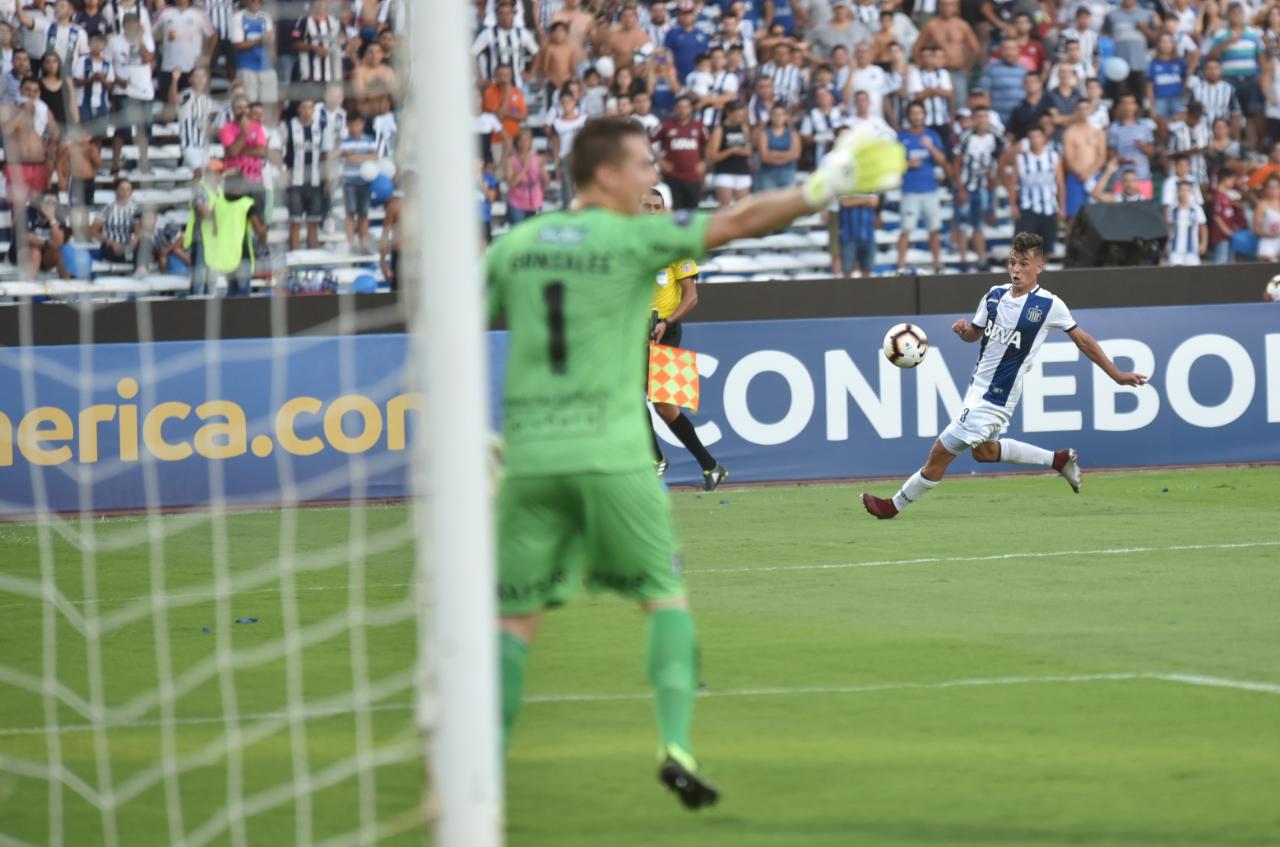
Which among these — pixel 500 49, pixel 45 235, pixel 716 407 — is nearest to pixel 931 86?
pixel 500 49

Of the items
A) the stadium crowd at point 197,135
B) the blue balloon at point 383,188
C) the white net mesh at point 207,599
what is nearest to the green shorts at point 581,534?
the white net mesh at point 207,599

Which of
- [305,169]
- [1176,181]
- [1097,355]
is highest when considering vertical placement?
[305,169]

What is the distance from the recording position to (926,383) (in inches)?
702

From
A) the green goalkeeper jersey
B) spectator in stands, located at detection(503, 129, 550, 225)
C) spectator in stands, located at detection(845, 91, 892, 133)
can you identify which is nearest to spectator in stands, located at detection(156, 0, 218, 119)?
spectator in stands, located at detection(503, 129, 550, 225)

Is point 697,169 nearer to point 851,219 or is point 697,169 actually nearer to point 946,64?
point 851,219

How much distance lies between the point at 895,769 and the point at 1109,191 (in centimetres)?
1672

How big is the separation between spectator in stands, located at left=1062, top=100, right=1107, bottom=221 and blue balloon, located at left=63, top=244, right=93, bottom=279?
11.1 meters

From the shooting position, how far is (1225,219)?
22688 millimetres

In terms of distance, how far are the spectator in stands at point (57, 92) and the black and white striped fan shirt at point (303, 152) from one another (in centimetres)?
289

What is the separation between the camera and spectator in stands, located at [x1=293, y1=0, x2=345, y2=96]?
17.9 metres

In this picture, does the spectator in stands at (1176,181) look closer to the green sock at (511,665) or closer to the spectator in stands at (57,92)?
the spectator in stands at (57,92)

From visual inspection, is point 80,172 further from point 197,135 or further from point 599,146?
point 599,146

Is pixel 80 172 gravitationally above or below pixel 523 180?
above

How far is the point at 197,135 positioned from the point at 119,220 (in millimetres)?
1298
